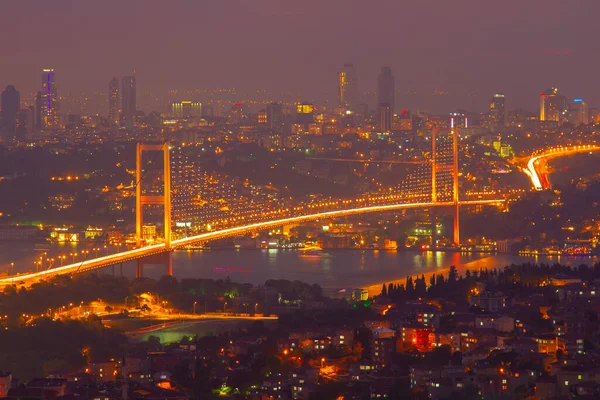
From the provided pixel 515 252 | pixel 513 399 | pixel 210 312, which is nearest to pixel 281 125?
pixel 515 252

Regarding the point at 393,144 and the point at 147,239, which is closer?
the point at 147,239

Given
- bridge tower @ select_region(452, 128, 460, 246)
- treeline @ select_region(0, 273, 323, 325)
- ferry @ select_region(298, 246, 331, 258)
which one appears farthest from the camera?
bridge tower @ select_region(452, 128, 460, 246)

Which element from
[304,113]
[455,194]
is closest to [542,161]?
[455,194]

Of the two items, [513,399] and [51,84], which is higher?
[51,84]

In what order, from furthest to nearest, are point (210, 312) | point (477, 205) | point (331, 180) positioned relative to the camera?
point (331, 180) → point (477, 205) → point (210, 312)

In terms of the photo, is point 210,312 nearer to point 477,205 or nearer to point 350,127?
point 477,205

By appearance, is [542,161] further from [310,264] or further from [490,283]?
[490,283]

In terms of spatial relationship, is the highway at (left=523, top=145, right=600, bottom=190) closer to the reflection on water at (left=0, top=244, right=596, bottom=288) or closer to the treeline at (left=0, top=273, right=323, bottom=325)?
the reflection on water at (left=0, top=244, right=596, bottom=288)

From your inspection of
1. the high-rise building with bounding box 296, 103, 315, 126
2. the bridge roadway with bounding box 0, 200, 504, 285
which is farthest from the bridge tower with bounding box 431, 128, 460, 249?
the high-rise building with bounding box 296, 103, 315, 126
